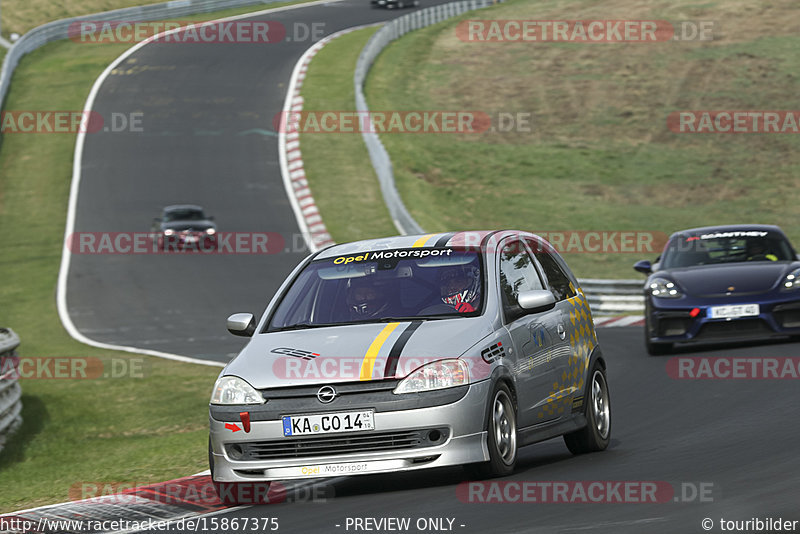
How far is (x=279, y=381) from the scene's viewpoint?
25.2 feet

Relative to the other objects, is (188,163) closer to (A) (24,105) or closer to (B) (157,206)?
(B) (157,206)

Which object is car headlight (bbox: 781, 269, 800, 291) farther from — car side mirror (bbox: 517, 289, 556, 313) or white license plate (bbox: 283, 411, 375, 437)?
white license plate (bbox: 283, 411, 375, 437)

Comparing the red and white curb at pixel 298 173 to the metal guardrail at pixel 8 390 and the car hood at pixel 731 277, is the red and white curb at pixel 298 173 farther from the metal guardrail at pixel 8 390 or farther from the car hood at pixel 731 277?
the metal guardrail at pixel 8 390

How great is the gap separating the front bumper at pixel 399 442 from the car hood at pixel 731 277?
7691 mm

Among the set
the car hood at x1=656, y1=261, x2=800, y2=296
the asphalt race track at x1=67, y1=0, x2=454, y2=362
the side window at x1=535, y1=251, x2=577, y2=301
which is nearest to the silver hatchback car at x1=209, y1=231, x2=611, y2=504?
the side window at x1=535, y1=251, x2=577, y2=301

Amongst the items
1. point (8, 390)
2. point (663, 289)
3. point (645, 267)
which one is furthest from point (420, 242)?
point (645, 267)

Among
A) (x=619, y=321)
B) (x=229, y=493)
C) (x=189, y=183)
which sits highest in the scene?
(x=229, y=493)

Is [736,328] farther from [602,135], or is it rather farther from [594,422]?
[602,135]

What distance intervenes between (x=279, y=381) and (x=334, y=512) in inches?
32.9

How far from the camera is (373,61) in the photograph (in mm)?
50781

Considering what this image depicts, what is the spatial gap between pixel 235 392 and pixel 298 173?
30778 millimetres

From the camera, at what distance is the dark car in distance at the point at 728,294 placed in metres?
14.6

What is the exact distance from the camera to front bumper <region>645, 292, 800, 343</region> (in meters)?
14.6

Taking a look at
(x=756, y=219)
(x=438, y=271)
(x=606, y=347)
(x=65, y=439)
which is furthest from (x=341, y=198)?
(x=438, y=271)
